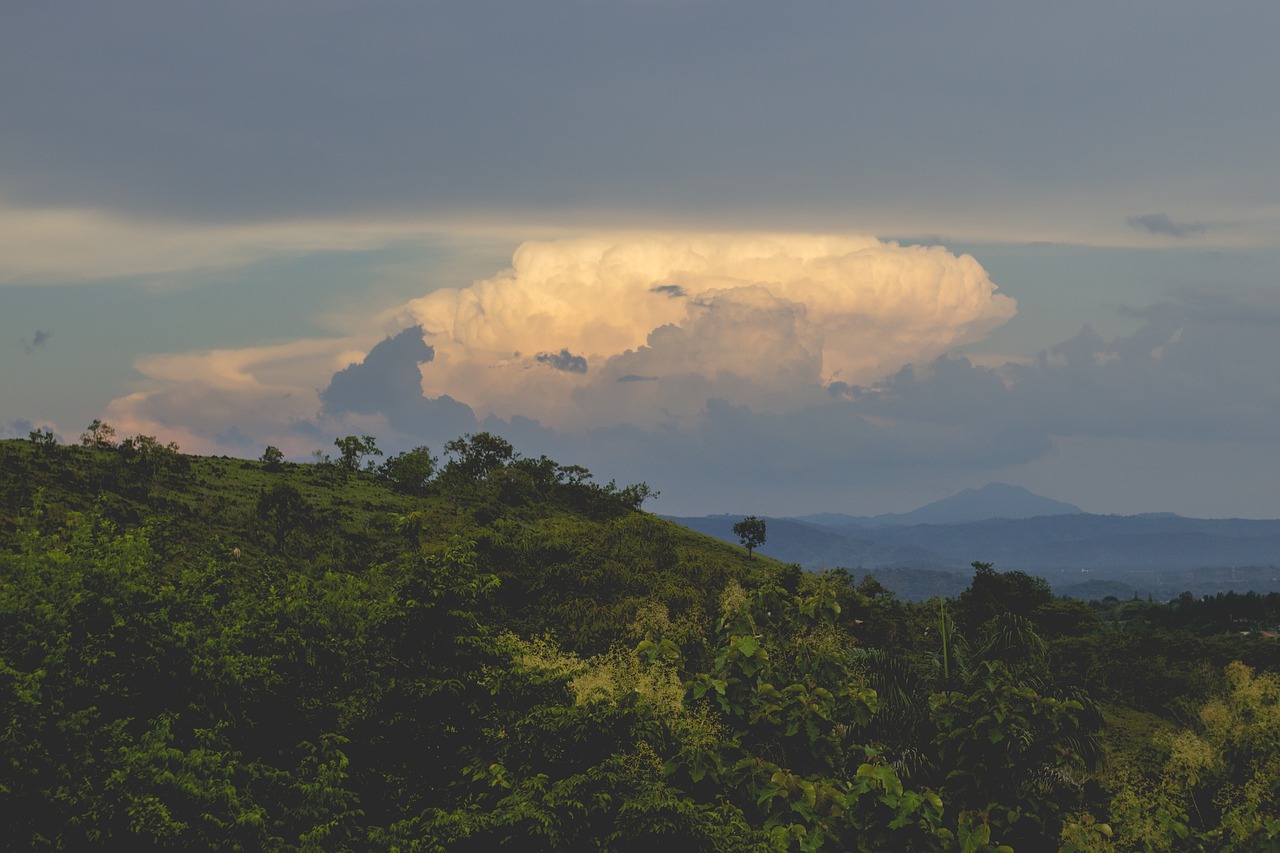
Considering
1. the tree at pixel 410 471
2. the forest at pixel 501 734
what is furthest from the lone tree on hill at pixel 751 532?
the forest at pixel 501 734

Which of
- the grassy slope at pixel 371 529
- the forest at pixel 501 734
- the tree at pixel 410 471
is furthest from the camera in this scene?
the tree at pixel 410 471

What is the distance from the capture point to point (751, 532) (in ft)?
438

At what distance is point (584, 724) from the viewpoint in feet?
79.8

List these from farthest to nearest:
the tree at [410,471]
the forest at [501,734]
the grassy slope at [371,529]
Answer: the tree at [410,471], the grassy slope at [371,529], the forest at [501,734]

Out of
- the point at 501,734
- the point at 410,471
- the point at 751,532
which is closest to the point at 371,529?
the point at 410,471

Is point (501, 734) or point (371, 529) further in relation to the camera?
point (371, 529)

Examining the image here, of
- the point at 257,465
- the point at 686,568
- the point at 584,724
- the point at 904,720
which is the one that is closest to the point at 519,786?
the point at 584,724

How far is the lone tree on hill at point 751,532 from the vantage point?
130250mm

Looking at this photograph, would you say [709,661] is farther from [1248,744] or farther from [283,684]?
[1248,744]

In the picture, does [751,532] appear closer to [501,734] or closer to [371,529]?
[371,529]

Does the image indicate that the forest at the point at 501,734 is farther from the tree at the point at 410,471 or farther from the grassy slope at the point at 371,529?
the tree at the point at 410,471

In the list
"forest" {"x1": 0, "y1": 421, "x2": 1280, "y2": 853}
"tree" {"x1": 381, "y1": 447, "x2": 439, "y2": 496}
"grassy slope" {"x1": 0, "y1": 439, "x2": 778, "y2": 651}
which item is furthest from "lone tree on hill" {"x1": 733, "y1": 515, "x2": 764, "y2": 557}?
"forest" {"x1": 0, "y1": 421, "x2": 1280, "y2": 853}

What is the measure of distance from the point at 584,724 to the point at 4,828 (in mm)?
11445

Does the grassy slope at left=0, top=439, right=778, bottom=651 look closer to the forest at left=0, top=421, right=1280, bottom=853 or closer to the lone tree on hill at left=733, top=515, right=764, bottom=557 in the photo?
the forest at left=0, top=421, right=1280, bottom=853
